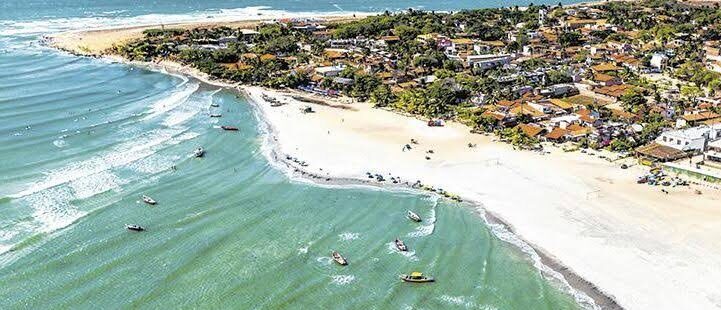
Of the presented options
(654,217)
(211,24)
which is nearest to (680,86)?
(654,217)

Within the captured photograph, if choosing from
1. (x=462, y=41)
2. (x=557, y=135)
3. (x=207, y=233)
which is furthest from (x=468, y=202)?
(x=462, y=41)

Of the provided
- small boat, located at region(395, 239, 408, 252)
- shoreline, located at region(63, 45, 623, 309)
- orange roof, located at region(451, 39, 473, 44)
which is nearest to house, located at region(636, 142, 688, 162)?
shoreline, located at region(63, 45, 623, 309)

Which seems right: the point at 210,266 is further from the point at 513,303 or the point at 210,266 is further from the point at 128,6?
the point at 128,6

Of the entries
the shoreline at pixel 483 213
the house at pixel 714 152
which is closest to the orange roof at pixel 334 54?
the shoreline at pixel 483 213

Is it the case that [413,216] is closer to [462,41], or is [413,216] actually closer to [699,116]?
[699,116]

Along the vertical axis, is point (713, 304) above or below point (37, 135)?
below

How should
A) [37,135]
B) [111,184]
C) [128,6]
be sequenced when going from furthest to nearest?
[128,6] < [37,135] < [111,184]
